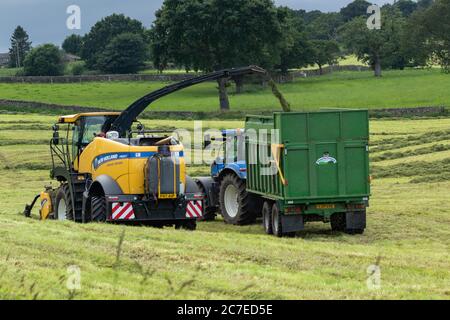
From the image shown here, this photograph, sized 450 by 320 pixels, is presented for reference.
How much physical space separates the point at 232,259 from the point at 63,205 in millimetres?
10000

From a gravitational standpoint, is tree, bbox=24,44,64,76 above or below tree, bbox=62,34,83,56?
below

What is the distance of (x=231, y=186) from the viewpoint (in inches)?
966

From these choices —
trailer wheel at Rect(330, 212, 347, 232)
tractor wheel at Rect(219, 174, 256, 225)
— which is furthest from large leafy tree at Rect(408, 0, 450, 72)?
trailer wheel at Rect(330, 212, 347, 232)

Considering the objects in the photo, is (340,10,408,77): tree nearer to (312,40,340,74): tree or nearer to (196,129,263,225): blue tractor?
(312,40,340,74): tree

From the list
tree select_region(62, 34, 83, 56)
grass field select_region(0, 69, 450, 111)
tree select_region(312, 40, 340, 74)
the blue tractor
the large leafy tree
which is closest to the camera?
the blue tractor

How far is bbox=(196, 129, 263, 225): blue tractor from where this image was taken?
23.8m

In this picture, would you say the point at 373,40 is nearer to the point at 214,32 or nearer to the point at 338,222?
the point at 214,32

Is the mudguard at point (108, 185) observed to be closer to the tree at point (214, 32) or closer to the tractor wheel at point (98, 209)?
the tractor wheel at point (98, 209)

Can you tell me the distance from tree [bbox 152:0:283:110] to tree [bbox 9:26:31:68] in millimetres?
93959

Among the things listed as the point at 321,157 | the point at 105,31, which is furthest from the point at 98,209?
the point at 105,31
